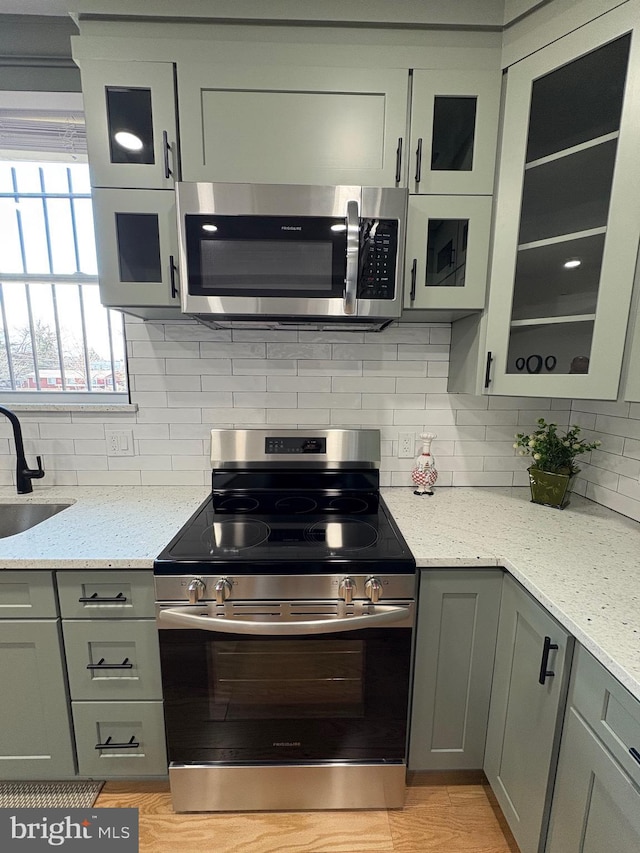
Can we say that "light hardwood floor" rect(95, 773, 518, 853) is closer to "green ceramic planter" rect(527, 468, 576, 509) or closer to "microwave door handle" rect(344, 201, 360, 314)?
"green ceramic planter" rect(527, 468, 576, 509)

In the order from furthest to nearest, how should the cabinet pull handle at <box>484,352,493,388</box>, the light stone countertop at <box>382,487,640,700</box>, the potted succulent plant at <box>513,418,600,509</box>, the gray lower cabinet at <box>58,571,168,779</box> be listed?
the potted succulent plant at <box>513,418,600,509</box> < the cabinet pull handle at <box>484,352,493,388</box> < the gray lower cabinet at <box>58,571,168,779</box> < the light stone countertop at <box>382,487,640,700</box>

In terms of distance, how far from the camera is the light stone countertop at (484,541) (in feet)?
2.89

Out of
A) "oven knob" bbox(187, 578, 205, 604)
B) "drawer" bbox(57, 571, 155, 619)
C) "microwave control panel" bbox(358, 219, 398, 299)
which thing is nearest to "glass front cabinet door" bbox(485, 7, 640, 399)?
"microwave control panel" bbox(358, 219, 398, 299)

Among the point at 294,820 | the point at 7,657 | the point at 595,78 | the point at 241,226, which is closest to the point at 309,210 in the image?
the point at 241,226

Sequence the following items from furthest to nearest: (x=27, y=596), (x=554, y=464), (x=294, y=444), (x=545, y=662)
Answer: (x=294, y=444) → (x=554, y=464) → (x=27, y=596) → (x=545, y=662)

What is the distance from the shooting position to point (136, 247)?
4.26 feet

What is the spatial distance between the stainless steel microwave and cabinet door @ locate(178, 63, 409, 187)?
111mm

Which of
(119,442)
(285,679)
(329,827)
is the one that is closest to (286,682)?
(285,679)

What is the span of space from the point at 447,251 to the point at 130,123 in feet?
3.77

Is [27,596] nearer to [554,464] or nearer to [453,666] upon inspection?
[453,666]

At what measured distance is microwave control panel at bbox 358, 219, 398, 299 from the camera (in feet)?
4.03

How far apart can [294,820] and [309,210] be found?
6.66ft

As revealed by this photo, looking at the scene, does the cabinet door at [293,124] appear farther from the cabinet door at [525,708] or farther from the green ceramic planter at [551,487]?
the cabinet door at [525,708]

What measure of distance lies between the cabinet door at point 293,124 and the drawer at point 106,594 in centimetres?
132
